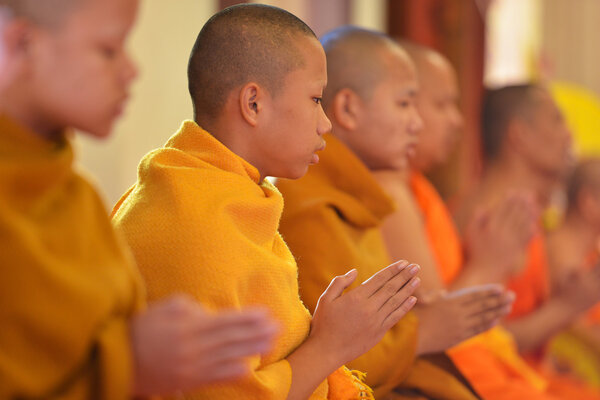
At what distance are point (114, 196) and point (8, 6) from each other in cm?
127

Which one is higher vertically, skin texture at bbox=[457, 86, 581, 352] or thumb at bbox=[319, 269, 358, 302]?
thumb at bbox=[319, 269, 358, 302]

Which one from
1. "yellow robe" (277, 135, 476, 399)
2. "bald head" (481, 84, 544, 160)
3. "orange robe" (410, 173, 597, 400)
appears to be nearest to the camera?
"yellow robe" (277, 135, 476, 399)

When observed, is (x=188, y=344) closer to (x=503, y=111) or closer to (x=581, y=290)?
(x=581, y=290)

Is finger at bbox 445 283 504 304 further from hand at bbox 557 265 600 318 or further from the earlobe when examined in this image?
hand at bbox 557 265 600 318

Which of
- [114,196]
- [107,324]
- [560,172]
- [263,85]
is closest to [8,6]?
[107,324]

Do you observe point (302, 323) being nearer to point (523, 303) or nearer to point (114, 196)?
point (114, 196)

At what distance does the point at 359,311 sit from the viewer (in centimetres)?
97

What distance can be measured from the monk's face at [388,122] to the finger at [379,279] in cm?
47

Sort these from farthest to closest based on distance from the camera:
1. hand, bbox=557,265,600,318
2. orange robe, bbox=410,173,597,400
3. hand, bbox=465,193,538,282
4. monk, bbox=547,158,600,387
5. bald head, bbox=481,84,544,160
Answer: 1. bald head, bbox=481,84,544,160
2. monk, bbox=547,158,600,387
3. hand, bbox=557,265,600,318
4. hand, bbox=465,193,538,282
5. orange robe, bbox=410,173,597,400

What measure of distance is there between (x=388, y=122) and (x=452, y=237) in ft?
2.08

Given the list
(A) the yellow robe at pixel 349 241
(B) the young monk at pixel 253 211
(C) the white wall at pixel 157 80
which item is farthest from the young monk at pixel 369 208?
(C) the white wall at pixel 157 80

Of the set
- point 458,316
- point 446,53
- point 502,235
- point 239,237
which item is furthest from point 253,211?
point 446,53

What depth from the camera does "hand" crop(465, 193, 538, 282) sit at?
6.14ft

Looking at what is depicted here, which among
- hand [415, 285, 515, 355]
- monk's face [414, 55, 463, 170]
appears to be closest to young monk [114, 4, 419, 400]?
hand [415, 285, 515, 355]
